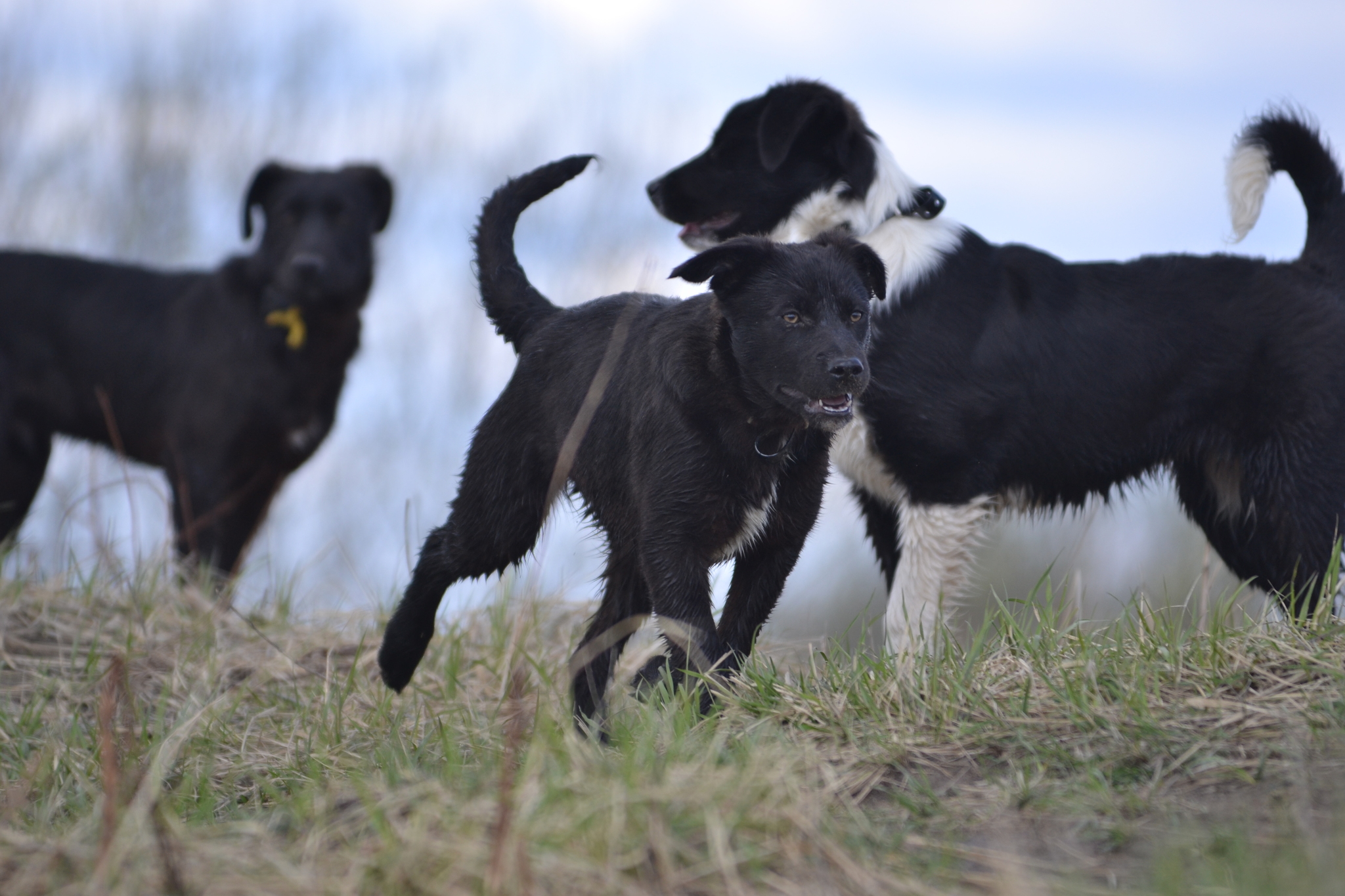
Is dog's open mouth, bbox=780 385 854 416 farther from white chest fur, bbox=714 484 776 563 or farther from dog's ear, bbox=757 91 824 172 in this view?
dog's ear, bbox=757 91 824 172

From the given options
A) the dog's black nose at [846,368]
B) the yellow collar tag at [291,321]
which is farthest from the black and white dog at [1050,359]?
the yellow collar tag at [291,321]

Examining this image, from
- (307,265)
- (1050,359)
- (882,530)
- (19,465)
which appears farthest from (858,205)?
(19,465)

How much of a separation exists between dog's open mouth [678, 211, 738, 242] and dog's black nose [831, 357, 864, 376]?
163cm

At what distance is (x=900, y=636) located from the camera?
4.20 m

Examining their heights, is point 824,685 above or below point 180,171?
below

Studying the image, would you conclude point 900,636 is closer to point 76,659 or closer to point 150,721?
point 150,721

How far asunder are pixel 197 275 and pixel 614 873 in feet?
20.7

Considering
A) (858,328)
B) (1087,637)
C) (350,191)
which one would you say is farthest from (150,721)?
(350,191)

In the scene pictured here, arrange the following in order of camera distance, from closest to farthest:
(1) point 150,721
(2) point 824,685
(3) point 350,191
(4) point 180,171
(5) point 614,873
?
(5) point 614,873 → (2) point 824,685 → (1) point 150,721 → (3) point 350,191 → (4) point 180,171

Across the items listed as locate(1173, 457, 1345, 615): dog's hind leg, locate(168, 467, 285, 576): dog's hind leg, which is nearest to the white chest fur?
locate(1173, 457, 1345, 615): dog's hind leg

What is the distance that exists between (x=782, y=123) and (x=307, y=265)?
10.6ft

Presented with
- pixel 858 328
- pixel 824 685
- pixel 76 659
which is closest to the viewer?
pixel 824 685

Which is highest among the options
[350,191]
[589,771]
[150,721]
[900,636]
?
[350,191]

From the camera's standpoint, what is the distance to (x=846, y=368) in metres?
3.23
